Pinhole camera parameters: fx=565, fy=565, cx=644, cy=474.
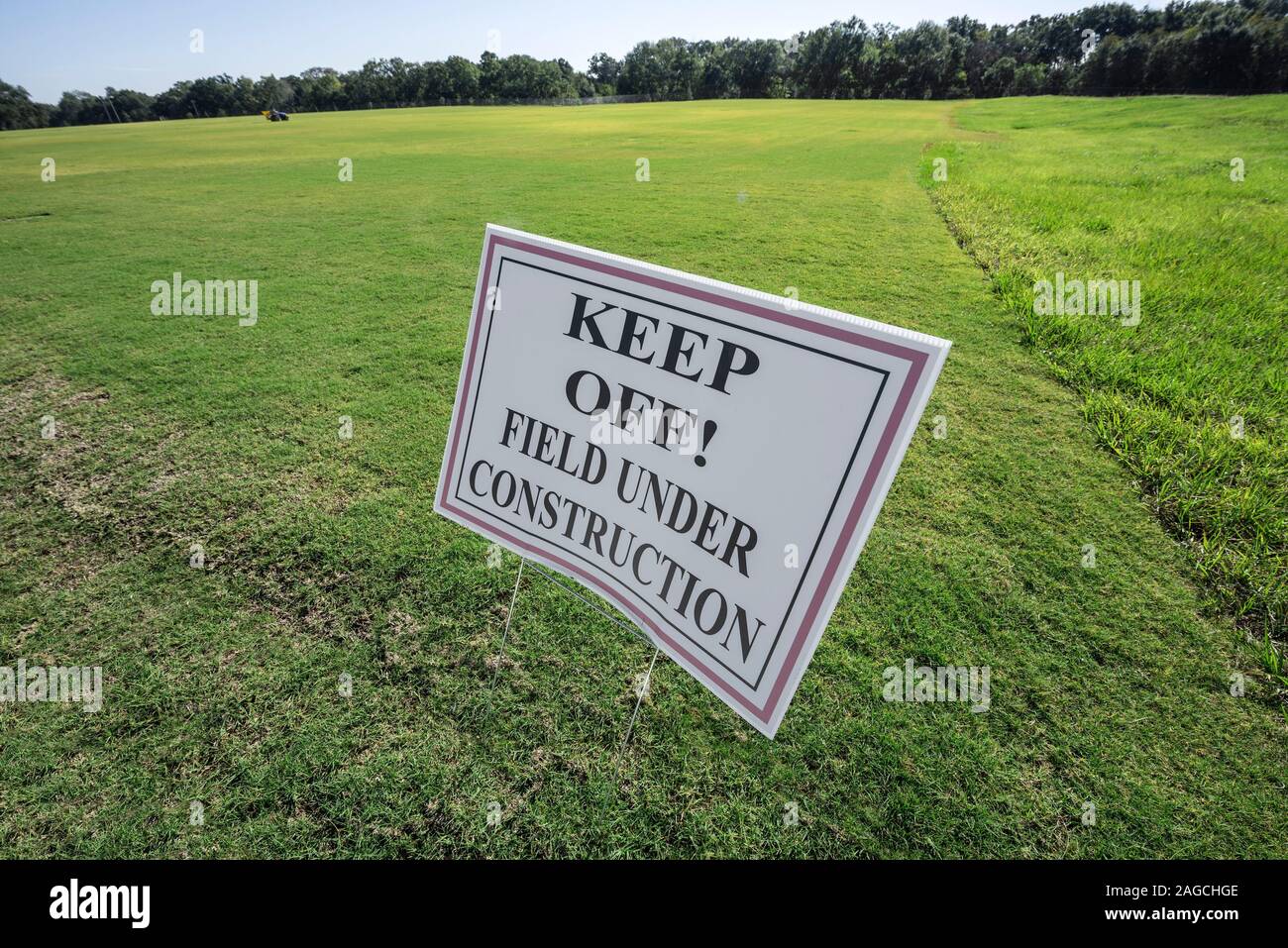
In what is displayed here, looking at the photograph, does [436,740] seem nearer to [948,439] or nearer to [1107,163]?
[948,439]

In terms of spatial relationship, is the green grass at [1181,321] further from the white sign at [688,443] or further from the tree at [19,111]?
the tree at [19,111]

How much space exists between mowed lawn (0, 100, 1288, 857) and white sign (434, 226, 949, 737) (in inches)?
33.9

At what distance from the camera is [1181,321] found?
5.40 metres

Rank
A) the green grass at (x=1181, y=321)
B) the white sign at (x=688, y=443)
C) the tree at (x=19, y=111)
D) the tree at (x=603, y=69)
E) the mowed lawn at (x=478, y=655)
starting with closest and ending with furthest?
1. the white sign at (x=688, y=443)
2. the mowed lawn at (x=478, y=655)
3. the green grass at (x=1181, y=321)
4. the tree at (x=19, y=111)
5. the tree at (x=603, y=69)

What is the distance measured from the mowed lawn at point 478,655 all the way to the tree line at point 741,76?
72455 mm

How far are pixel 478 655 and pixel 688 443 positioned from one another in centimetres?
168

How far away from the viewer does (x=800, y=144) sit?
21.7m

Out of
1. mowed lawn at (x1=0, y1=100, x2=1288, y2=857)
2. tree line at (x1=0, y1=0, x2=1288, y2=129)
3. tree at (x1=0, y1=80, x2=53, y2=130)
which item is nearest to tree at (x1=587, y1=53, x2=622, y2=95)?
tree line at (x1=0, y1=0, x2=1288, y2=129)

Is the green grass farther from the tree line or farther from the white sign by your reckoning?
the tree line

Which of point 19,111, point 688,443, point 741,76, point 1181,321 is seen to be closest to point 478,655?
point 688,443

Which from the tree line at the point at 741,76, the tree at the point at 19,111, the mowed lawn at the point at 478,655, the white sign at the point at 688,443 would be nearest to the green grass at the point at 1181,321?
the mowed lawn at the point at 478,655

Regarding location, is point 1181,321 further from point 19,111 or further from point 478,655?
point 19,111

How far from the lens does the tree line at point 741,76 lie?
2357 inches
